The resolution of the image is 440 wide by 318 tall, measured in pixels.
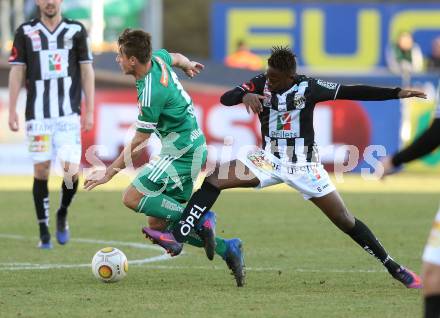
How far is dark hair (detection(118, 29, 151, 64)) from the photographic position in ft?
26.6

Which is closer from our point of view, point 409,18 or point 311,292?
point 311,292

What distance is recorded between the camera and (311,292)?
8047 millimetres

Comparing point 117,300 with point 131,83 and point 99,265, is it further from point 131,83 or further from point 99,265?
point 131,83

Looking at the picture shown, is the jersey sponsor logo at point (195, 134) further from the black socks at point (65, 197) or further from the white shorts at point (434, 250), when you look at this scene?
the white shorts at point (434, 250)

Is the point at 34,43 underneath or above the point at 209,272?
above

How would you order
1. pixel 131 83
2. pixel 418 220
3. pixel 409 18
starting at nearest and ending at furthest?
pixel 418 220 < pixel 131 83 < pixel 409 18

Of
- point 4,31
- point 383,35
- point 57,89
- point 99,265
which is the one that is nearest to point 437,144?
point 99,265

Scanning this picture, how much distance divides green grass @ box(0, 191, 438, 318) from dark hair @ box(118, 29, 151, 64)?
178cm

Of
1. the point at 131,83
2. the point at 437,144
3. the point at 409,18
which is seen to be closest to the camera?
the point at 437,144

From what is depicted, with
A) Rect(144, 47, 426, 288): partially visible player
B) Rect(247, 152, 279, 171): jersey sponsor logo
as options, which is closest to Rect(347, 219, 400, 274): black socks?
Rect(144, 47, 426, 288): partially visible player

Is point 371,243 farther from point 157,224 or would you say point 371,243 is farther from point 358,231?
point 157,224

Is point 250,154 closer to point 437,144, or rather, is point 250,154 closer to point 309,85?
point 309,85

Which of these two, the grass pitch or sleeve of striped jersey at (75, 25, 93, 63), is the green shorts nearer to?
the grass pitch

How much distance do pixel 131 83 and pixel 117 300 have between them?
13127mm
